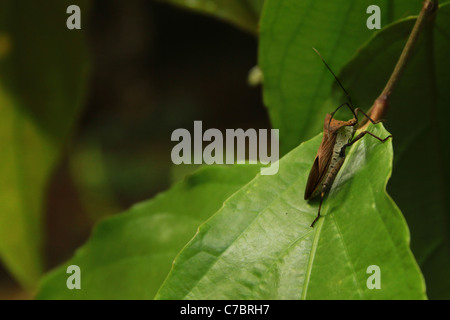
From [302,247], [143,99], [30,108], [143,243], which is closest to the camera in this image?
[302,247]

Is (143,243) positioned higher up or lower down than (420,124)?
lower down

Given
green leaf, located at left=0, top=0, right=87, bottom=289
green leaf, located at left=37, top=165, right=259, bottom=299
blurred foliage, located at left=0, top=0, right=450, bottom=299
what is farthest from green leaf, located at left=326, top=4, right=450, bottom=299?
green leaf, located at left=0, top=0, right=87, bottom=289

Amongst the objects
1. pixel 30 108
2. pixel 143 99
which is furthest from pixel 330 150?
pixel 143 99

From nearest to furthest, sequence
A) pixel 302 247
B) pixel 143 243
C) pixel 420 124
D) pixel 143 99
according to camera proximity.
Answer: pixel 302 247 → pixel 420 124 → pixel 143 243 → pixel 143 99

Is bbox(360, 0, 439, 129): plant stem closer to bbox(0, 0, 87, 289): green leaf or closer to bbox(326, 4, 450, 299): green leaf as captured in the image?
bbox(326, 4, 450, 299): green leaf

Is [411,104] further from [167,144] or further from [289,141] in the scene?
[167,144]

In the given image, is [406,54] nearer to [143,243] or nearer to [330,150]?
[330,150]

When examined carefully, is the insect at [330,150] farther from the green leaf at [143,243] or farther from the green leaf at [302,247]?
the green leaf at [143,243]

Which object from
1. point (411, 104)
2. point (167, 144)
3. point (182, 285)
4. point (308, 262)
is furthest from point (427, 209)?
point (167, 144)
